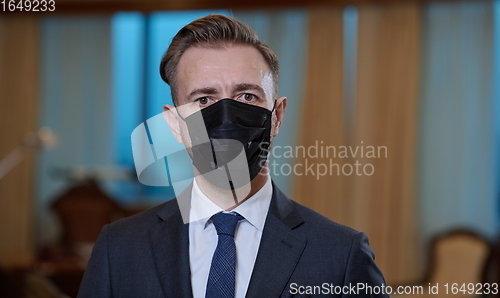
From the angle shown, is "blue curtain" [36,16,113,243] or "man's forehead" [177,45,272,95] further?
"blue curtain" [36,16,113,243]

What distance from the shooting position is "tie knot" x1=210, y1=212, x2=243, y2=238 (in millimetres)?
1009

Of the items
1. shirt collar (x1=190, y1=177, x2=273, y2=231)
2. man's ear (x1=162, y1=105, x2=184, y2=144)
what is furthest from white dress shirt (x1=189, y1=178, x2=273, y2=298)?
man's ear (x1=162, y1=105, x2=184, y2=144)

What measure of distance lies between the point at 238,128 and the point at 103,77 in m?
2.67

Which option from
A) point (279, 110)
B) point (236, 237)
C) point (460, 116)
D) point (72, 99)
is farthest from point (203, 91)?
point (72, 99)

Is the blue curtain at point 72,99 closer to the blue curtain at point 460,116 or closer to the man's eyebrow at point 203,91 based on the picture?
the man's eyebrow at point 203,91

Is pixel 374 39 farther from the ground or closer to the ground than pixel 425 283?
farther from the ground

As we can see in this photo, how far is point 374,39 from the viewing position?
84.0 inches

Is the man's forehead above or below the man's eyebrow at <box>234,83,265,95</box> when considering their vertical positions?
above

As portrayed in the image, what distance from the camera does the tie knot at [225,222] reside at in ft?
3.31

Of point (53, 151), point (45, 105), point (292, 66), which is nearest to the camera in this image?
point (292, 66)

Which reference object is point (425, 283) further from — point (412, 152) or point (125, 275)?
point (412, 152)

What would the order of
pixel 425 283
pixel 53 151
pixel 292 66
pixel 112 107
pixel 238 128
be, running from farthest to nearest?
pixel 53 151 < pixel 112 107 < pixel 292 66 < pixel 425 283 < pixel 238 128

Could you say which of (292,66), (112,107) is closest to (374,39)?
(292,66)

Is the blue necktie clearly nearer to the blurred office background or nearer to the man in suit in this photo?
the man in suit
